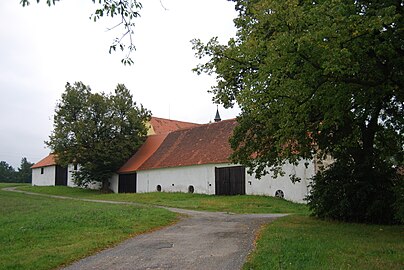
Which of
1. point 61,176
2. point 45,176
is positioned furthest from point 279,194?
point 45,176

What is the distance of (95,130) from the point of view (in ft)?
134

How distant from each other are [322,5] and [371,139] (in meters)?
7.88

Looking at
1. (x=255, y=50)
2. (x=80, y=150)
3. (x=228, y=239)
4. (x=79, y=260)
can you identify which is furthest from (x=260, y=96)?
(x=80, y=150)

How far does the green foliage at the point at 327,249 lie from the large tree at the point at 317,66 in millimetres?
3061

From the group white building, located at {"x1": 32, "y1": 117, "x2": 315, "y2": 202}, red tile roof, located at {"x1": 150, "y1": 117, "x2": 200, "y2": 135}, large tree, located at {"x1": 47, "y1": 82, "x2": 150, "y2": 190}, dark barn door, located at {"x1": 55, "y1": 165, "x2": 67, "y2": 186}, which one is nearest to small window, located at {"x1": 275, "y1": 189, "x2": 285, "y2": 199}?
white building, located at {"x1": 32, "y1": 117, "x2": 315, "y2": 202}

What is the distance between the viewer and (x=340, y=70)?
367 inches

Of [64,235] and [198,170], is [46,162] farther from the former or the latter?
Answer: [64,235]

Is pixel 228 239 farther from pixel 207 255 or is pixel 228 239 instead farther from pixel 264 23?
pixel 264 23

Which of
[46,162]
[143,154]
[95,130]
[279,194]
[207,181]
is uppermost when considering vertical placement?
[95,130]

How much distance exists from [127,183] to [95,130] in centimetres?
634

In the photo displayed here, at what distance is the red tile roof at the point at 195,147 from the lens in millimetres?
33500

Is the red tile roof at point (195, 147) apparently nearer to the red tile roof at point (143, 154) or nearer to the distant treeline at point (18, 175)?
the red tile roof at point (143, 154)

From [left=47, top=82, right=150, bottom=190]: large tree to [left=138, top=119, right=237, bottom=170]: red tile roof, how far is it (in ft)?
12.5

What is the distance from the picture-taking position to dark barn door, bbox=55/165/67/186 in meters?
51.9
